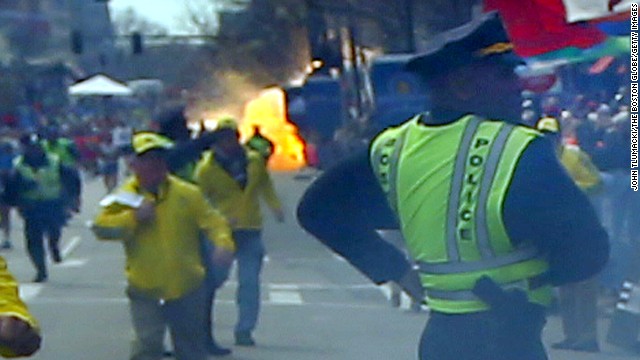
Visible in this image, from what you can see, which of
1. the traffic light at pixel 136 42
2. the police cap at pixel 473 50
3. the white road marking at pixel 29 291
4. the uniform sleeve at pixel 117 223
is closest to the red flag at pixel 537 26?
the uniform sleeve at pixel 117 223

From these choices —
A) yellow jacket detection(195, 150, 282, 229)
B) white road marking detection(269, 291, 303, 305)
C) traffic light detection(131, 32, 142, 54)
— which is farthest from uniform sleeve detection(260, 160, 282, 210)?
traffic light detection(131, 32, 142, 54)

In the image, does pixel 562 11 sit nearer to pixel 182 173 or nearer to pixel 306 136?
pixel 182 173

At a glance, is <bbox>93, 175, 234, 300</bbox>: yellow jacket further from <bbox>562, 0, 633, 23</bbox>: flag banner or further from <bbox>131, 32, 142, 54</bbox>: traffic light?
<bbox>131, 32, 142, 54</bbox>: traffic light

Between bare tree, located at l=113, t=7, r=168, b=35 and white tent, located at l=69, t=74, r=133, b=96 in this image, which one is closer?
white tent, located at l=69, t=74, r=133, b=96

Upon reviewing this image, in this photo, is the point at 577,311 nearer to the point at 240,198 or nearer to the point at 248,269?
the point at 248,269

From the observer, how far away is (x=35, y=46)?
70500 millimetres

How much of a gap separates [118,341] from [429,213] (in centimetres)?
924

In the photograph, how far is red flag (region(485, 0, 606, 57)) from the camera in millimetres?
9750

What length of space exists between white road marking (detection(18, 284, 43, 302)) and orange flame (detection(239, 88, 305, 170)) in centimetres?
3757

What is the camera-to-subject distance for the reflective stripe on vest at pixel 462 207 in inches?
178

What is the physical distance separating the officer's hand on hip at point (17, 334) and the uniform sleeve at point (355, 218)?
3.73 ft

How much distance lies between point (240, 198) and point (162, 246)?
3202 millimetres

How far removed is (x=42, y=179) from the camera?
19.0 m

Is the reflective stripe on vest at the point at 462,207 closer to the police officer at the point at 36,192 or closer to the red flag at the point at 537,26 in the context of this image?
the red flag at the point at 537,26
